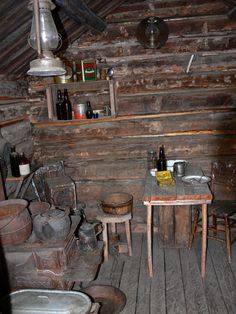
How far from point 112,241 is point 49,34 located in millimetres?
2609

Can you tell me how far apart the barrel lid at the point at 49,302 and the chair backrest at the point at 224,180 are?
2259 millimetres

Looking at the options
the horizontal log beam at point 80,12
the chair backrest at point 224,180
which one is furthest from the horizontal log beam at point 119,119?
the horizontal log beam at point 80,12

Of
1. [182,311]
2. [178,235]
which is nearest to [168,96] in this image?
[178,235]

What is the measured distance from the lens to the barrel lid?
1.92 metres

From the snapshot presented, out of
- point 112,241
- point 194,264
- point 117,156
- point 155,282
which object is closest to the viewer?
point 155,282

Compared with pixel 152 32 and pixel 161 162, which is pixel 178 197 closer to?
pixel 161 162

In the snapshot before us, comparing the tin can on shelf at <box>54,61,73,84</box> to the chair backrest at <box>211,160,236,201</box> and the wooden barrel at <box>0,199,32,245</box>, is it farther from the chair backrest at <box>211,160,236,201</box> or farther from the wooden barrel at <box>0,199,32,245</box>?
the chair backrest at <box>211,160,236,201</box>

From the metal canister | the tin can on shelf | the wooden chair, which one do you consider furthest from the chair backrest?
the tin can on shelf

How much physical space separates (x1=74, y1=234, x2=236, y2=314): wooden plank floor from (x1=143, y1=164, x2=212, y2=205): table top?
2.84 ft

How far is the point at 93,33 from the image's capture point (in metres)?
3.64

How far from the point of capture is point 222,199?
150 inches

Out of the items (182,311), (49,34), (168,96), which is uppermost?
(49,34)

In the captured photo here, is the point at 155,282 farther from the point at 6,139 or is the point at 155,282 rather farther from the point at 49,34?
the point at 49,34

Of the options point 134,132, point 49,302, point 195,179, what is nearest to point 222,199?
point 195,179
